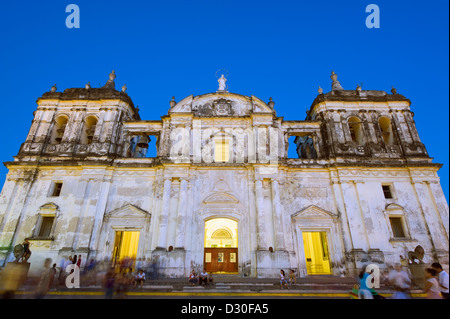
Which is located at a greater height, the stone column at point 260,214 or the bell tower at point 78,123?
the bell tower at point 78,123

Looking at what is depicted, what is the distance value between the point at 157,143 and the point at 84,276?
418 inches

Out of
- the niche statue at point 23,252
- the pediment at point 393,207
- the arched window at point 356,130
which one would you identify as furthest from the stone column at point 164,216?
the arched window at point 356,130

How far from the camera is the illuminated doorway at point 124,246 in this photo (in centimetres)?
1791

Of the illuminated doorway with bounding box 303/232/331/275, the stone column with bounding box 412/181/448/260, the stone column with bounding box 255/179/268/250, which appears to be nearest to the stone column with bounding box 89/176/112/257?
the stone column with bounding box 255/179/268/250

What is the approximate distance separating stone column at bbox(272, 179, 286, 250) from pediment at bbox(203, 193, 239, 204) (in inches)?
105

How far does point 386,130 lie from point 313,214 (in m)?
10.9

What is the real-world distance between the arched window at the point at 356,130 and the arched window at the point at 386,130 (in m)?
1.99

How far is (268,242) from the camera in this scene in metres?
16.8

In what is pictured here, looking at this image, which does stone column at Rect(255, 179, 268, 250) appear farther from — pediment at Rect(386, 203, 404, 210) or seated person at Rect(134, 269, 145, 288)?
pediment at Rect(386, 203, 404, 210)

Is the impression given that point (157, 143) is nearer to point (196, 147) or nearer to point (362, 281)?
point (196, 147)

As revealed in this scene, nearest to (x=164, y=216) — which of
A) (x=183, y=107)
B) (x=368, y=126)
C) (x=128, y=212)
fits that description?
(x=128, y=212)

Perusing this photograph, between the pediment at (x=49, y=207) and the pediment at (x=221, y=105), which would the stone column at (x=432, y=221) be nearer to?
the pediment at (x=221, y=105)

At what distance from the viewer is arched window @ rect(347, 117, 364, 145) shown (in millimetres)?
21784

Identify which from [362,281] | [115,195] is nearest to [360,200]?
[362,281]
